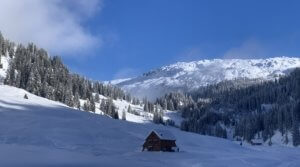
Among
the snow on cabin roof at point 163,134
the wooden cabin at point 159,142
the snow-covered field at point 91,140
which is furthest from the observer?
the snow on cabin roof at point 163,134

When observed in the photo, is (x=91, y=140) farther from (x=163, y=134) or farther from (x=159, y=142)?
(x=163, y=134)

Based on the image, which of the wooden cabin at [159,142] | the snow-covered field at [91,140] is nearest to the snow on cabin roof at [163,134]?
the wooden cabin at [159,142]

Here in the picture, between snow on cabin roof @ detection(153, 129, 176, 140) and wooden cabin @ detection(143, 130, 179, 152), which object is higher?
snow on cabin roof @ detection(153, 129, 176, 140)

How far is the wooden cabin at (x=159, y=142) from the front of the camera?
3664 inches

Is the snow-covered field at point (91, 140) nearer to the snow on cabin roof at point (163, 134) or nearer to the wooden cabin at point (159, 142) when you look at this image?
the wooden cabin at point (159, 142)

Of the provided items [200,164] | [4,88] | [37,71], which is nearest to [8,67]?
[37,71]

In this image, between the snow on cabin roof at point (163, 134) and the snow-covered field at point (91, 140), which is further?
the snow on cabin roof at point (163, 134)

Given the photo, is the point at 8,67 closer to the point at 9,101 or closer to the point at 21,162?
the point at 9,101

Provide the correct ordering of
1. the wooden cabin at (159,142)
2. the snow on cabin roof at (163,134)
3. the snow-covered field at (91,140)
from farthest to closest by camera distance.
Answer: the snow on cabin roof at (163,134), the wooden cabin at (159,142), the snow-covered field at (91,140)

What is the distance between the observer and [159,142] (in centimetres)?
9469

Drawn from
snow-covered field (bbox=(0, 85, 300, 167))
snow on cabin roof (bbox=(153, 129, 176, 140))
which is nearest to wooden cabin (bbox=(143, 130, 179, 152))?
snow on cabin roof (bbox=(153, 129, 176, 140))

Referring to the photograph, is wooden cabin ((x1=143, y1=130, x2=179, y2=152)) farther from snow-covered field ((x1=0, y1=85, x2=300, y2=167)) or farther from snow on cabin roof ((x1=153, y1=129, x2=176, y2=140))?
snow-covered field ((x1=0, y1=85, x2=300, y2=167))

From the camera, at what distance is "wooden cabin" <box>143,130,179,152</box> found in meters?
93.1

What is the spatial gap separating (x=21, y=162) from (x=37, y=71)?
151146 millimetres
